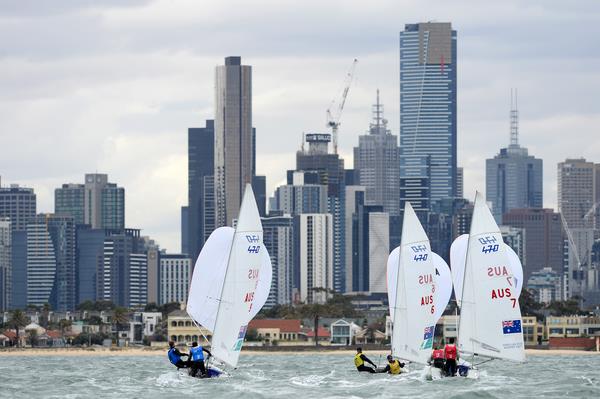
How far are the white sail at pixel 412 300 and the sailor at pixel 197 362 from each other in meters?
9.71

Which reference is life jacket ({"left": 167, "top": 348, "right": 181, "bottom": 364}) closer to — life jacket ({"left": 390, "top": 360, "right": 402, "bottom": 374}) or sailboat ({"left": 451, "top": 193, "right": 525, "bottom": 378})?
life jacket ({"left": 390, "top": 360, "right": 402, "bottom": 374})

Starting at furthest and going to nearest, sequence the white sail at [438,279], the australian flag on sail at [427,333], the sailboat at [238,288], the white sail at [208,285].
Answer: the white sail at [438,279]
the australian flag on sail at [427,333]
the white sail at [208,285]
the sailboat at [238,288]

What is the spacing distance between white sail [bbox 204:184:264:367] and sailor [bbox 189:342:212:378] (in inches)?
22.4

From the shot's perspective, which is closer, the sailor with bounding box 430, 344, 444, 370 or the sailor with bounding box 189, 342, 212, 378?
the sailor with bounding box 189, 342, 212, 378

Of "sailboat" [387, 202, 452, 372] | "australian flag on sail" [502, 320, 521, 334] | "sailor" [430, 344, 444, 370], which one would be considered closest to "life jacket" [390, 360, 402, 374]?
"sailboat" [387, 202, 452, 372]

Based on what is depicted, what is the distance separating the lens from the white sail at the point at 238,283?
79500mm

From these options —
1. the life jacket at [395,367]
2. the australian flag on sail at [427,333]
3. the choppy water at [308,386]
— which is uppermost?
the australian flag on sail at [427,333]

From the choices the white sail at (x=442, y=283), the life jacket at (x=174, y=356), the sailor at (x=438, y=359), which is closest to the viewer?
the life jacket at (x=174, y=356)

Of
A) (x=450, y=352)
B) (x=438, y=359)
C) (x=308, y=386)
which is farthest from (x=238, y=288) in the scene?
(x=450, y=352)

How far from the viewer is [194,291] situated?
8312 cm

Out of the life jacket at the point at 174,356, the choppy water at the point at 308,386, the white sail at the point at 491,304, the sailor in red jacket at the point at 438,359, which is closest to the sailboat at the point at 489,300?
the white sail at the point at 491,304

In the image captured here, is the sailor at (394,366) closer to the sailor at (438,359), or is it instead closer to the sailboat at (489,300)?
the sailor at (438,359)

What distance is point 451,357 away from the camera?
80.6 metres

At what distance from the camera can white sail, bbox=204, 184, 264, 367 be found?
261ft
